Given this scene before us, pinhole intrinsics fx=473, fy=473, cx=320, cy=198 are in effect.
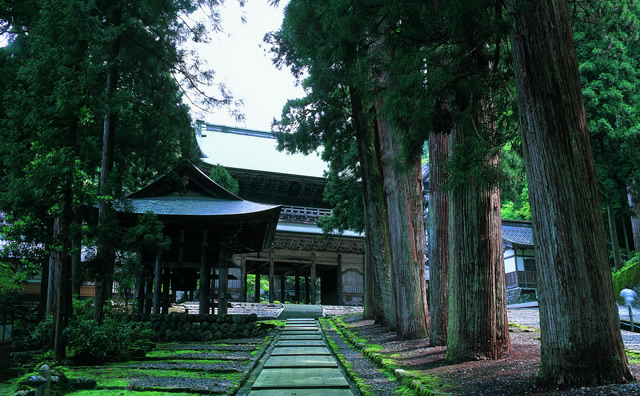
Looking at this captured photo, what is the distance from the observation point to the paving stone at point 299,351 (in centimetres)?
842

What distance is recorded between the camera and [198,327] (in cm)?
1224

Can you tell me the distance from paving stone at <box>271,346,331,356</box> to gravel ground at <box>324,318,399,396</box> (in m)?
0.33

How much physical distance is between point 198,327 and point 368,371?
7097mm

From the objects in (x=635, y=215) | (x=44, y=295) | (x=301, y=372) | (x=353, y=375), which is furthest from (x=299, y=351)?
(x=635, y=215)

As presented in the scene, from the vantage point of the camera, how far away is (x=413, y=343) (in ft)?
27.8

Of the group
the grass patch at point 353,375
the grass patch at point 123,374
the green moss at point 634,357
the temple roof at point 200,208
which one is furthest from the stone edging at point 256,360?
the green moss at point 634,357

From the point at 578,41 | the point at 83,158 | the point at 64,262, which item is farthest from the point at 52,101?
the point at 578,41

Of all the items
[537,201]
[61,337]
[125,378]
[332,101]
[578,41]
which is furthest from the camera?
[578,41]

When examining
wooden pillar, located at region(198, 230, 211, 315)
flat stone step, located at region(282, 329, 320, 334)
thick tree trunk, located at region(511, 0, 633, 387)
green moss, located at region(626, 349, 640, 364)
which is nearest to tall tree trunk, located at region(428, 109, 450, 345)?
green moss, located at region(626, 349, 640, 364)

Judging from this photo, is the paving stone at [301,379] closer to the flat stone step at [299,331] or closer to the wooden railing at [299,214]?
the flat stone step at [299,331]

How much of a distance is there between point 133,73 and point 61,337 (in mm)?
7343

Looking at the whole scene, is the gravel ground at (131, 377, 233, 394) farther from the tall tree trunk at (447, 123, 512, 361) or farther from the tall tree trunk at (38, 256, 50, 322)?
the tall tree trunk at (38, 256, 50, 322)

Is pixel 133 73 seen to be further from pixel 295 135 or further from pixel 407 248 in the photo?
pixel 407 248

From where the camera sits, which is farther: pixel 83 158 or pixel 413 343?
pixel 413 343
